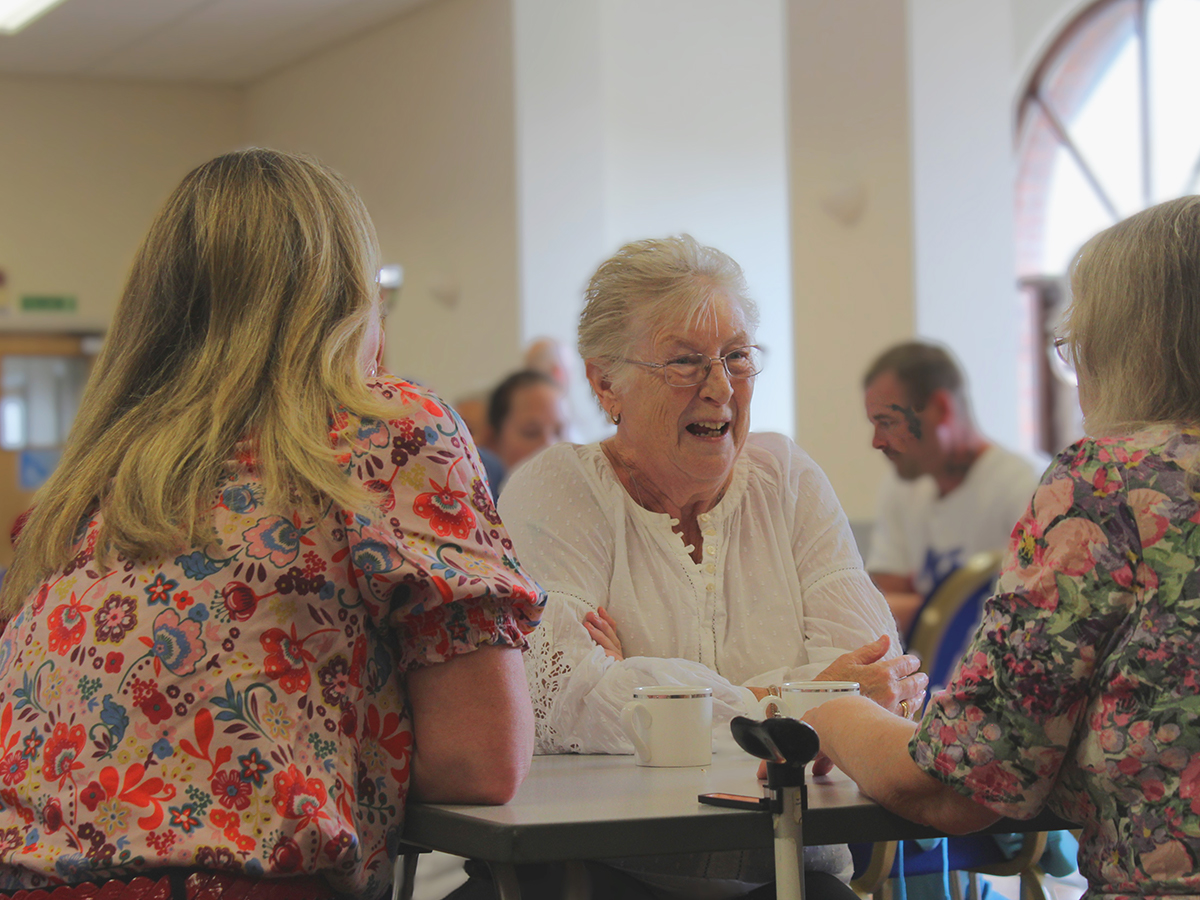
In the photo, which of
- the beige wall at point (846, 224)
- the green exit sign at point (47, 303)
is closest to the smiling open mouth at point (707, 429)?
the beige wall at point (846, 224)

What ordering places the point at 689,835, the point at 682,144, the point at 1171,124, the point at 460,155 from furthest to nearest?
the point at 682,144 → the point at 460,155 → the point at 1171,124 → the point at 689,835

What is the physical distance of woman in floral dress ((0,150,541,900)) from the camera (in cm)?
117

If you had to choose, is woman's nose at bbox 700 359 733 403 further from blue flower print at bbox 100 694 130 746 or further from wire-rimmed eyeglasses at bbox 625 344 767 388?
blue flower print at bbox 100 694 130 746

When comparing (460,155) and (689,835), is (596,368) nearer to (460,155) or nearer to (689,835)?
(689,835)

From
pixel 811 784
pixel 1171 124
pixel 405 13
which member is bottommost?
pixel 811 784

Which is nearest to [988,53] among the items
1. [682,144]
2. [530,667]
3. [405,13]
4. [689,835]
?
[682,144]

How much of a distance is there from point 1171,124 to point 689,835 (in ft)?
20.3

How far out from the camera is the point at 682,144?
8156 mm

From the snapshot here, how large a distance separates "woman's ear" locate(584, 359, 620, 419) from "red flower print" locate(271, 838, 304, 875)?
86cm

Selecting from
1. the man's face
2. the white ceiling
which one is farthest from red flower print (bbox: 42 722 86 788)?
the white ceiling

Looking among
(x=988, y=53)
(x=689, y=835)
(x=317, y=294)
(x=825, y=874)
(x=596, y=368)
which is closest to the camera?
(x=689, y=835)

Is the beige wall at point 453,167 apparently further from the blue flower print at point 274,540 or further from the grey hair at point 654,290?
the blue flower print at point 274,540

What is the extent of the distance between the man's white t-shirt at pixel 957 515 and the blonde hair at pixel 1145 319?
2129 millimetres

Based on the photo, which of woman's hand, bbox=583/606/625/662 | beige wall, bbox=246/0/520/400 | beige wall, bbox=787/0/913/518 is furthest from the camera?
beige wall, bbox=246/0/520/400
